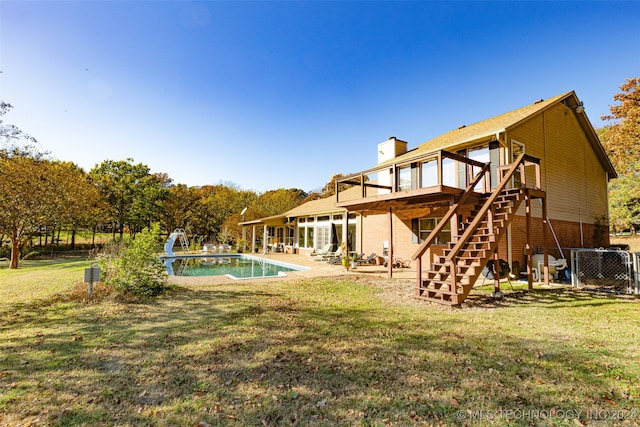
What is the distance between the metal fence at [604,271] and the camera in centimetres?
805

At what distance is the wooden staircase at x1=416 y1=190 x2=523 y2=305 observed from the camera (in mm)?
6641

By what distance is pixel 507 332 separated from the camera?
4.87m

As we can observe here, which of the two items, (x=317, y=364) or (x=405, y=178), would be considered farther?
(x=405, y=178)

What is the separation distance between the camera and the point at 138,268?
758 cm

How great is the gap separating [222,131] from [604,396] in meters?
16.1

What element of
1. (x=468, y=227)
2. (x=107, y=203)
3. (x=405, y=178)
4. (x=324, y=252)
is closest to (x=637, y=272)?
(x=468, y=227)

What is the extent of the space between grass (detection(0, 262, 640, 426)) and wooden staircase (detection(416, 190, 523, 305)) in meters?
0.57

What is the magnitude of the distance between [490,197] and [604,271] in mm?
7595

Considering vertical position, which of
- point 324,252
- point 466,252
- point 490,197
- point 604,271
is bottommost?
point 604,271

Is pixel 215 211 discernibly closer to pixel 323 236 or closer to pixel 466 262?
pixel 323 236

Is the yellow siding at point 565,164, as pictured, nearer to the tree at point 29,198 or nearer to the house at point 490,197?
the house at point 490,197

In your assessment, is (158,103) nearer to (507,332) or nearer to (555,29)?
(507,332)

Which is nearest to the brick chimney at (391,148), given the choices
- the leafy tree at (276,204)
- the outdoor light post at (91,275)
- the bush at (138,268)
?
the bush at (138,268)

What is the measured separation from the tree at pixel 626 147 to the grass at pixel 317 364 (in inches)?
640
